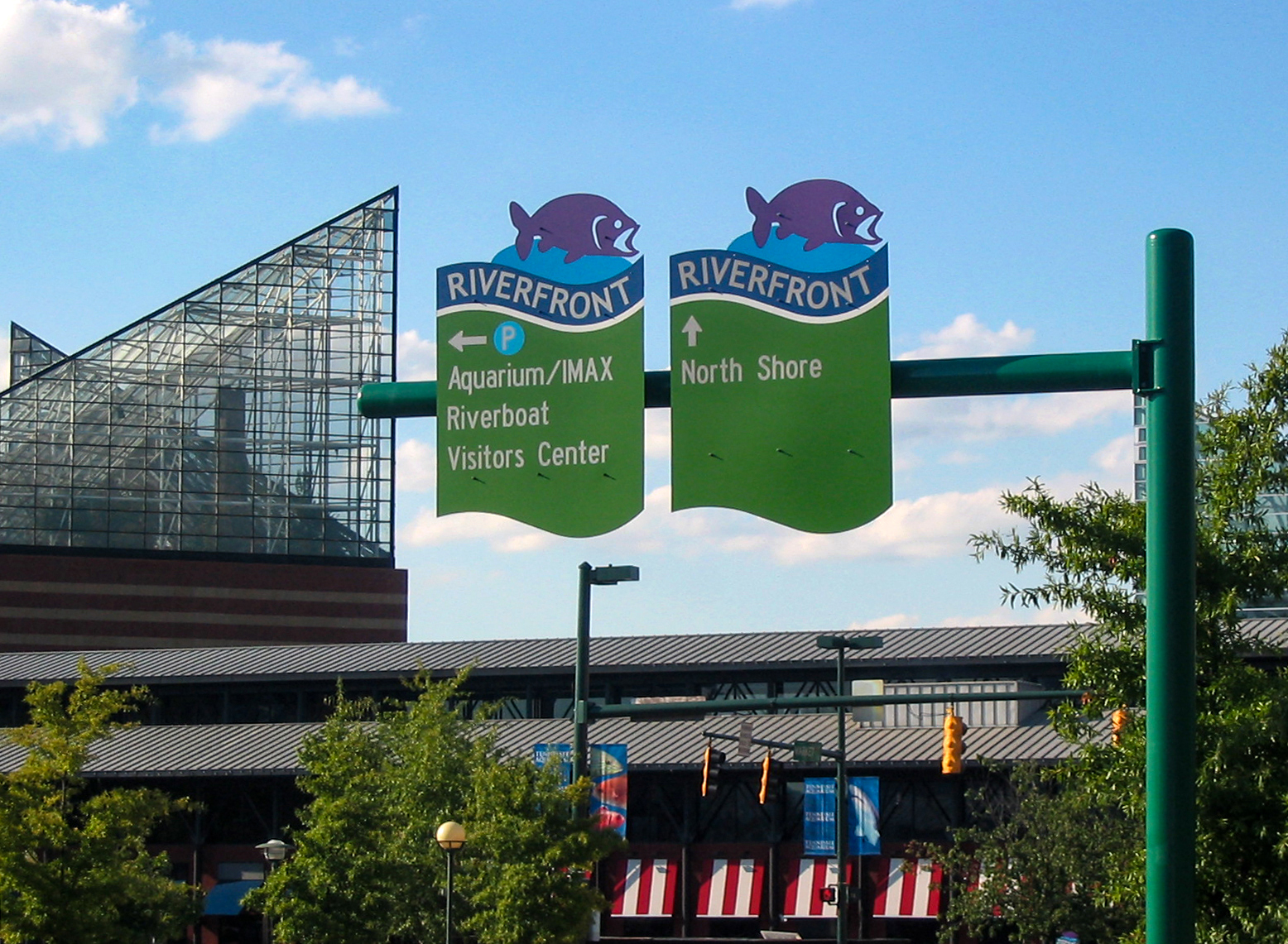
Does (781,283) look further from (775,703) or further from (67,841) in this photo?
(67,841)

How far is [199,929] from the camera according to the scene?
63.8 m

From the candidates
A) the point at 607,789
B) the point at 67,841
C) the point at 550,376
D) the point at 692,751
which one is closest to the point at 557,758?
the point at 607,789

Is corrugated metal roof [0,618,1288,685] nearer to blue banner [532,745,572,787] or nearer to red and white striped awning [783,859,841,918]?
red and white striped awning [783,859,841,918]

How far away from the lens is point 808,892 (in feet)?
186

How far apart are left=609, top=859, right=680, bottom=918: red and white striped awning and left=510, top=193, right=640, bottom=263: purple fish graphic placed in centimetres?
5170

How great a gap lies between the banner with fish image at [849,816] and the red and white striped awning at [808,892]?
406 cm

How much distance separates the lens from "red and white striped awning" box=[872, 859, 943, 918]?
2121 inches

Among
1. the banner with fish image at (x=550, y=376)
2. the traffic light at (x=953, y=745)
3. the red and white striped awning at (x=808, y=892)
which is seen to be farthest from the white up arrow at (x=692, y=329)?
the red and white striped awning at (x=808, y=892)

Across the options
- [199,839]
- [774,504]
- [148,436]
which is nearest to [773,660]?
[199,839]

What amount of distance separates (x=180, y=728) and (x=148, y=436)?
107 feet

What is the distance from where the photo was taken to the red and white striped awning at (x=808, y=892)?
56375 mm

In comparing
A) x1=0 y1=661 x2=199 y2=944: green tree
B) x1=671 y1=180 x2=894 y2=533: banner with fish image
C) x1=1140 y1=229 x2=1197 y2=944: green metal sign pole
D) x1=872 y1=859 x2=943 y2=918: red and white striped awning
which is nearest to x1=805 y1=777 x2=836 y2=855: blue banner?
x1=872 y1=859 x2=943 y2=918: red and white striped awning

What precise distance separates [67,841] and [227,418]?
61874 mm

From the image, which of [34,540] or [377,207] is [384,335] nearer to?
[377,207]
